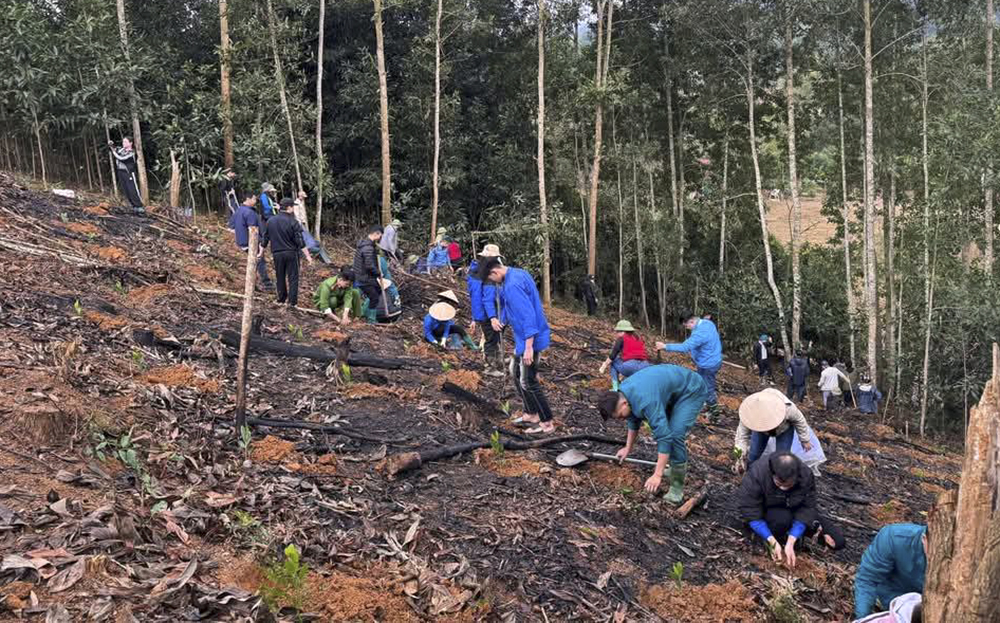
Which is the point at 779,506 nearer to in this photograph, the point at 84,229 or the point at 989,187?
the point at 84,229

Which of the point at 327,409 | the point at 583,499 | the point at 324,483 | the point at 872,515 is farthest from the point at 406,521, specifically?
the point at 872,515

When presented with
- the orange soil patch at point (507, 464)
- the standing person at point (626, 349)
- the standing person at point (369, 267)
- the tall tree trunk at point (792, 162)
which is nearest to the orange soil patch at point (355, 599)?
the orange soil patch at point (507, 464)

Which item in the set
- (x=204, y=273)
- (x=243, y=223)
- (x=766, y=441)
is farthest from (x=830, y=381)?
(x=204, y=273)

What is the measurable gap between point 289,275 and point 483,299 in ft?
Result: 10.1

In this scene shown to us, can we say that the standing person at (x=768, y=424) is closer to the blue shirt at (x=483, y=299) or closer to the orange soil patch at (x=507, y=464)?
the orange soil patch at (x=507, y=464)

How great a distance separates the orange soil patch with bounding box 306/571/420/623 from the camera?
12.3 feet

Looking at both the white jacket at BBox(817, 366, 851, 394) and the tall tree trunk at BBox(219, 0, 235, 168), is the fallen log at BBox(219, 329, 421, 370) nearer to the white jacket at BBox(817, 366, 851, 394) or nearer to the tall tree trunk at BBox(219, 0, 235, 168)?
the white jacket at BBox(817, 366, 851, 394)

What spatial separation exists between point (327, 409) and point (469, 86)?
2080 centimetres

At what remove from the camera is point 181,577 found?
11.9ft

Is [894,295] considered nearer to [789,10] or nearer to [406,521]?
[789,10]

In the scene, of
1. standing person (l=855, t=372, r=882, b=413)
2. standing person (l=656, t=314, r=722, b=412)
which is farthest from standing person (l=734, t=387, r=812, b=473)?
standing person (l=855, t=372, r=882, b=413)

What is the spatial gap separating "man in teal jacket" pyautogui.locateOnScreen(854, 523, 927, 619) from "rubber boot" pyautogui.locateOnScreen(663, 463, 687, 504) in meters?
1.77

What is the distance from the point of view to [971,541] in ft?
11.2

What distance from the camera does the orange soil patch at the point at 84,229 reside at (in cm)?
1175
